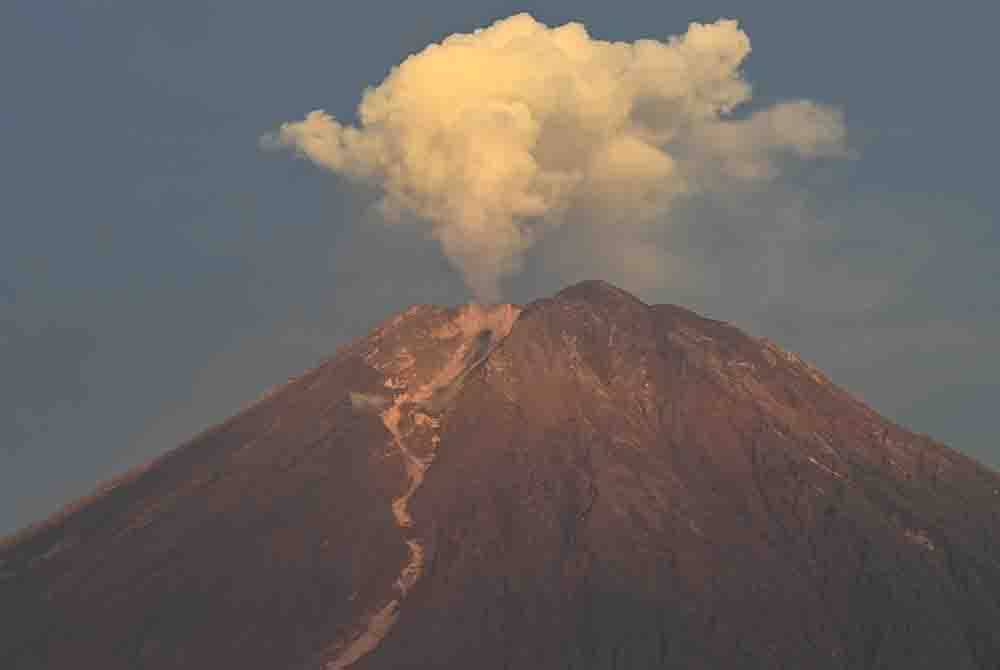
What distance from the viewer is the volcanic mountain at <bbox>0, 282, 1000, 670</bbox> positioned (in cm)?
15588

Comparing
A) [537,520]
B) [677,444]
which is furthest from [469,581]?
[677,444]

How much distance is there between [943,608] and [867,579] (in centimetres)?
881

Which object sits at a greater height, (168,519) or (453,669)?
(168,519)

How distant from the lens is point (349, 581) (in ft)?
548

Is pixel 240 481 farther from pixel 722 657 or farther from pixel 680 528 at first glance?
pixel 722 657

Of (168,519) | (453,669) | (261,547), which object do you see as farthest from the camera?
(168,519)

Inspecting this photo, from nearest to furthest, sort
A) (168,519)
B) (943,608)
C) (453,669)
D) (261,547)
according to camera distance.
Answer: (453,669)
(943,608)
(261,547)
(168,519)

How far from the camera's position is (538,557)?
168m

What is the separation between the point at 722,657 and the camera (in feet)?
497

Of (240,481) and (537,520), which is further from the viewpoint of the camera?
(240,481)

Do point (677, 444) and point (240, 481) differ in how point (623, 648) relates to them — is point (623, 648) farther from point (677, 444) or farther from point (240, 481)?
point (240, 481)

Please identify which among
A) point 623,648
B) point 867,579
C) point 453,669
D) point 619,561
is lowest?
point 453,669

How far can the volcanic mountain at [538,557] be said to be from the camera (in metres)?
156

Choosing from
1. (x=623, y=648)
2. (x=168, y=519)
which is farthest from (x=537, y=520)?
(x=168, y=519)
